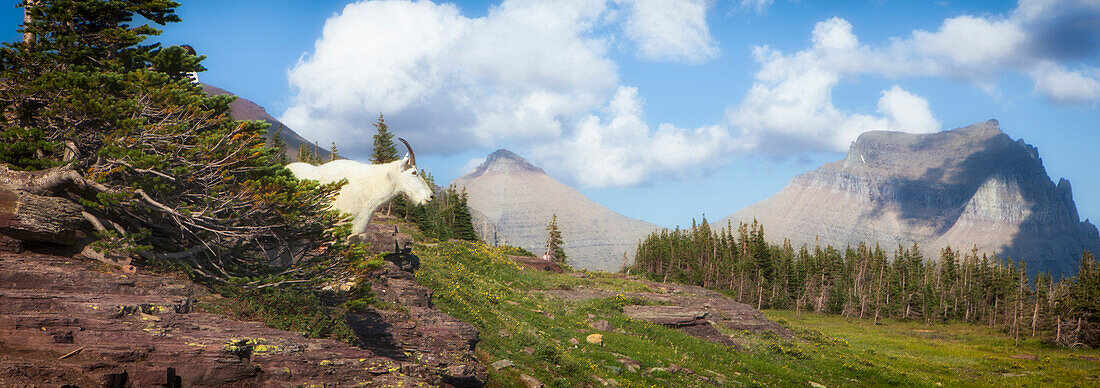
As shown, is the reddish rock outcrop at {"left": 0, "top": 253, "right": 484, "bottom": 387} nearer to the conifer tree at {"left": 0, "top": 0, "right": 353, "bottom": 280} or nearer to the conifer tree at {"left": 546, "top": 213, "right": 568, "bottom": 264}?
the conifer tree at {"left": 0, "top": 0, "right": 353, "bottom": 280}

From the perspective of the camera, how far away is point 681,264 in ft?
409

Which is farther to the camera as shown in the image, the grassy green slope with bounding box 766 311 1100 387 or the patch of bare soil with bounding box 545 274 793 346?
the grassy green slope with bounding box 766 311 1100 387

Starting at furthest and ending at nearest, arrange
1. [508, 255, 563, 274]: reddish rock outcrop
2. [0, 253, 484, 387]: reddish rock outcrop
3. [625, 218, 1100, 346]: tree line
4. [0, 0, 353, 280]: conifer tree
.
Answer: [625, 218, 1100, 346]: tree line, [508, 255, 563, 274]: reddish rock outcrop, [0, 0, 353, 280]: conifer tree, [0, 253, 484, 387]: reddish rock outcrop

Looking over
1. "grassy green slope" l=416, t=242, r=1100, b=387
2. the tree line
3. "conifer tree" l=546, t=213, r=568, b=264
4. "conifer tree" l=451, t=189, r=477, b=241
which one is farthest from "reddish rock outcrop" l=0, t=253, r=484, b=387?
"conifer tree" l=546, t=213, r=568, b=264

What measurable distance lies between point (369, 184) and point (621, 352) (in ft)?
42.9

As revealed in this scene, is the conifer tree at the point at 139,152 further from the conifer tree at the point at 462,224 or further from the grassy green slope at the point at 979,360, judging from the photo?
the conifer tree at the point at 462,224

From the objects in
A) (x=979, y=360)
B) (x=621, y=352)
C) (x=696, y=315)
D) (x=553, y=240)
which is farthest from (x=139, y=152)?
(x=553, y=240)

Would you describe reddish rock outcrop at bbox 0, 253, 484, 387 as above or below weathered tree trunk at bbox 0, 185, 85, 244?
below

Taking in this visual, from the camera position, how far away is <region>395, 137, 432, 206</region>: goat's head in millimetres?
17750

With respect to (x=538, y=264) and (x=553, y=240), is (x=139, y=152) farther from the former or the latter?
(x=553, y=240)

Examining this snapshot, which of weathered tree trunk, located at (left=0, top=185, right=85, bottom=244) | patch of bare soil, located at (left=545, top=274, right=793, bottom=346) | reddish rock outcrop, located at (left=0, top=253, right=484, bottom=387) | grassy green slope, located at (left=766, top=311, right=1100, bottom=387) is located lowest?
grassy green slope, located at (left=766, top=311, right=1100, bottom=387)

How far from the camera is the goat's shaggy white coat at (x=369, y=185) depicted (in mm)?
17297

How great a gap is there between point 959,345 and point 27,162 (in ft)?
252

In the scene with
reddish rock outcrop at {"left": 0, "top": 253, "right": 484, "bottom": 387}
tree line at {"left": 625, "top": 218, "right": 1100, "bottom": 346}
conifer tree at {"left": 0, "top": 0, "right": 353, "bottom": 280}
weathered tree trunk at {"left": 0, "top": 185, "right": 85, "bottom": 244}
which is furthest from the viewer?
tree line at {"left": 625, "top": 218, "right": 1100, "bottom": 346}
